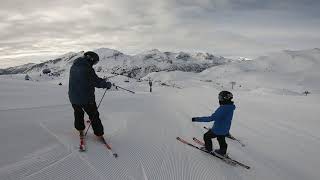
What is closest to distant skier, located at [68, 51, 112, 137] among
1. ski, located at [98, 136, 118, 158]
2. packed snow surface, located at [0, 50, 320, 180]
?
ski, located at [98, 136, 118, 158]

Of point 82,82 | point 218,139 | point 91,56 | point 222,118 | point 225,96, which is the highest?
point 91,56

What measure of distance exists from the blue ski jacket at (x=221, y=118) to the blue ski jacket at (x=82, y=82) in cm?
273

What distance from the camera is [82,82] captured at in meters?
8.57

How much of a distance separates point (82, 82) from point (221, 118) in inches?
139

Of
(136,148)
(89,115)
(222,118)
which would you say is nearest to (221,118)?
(222,118)

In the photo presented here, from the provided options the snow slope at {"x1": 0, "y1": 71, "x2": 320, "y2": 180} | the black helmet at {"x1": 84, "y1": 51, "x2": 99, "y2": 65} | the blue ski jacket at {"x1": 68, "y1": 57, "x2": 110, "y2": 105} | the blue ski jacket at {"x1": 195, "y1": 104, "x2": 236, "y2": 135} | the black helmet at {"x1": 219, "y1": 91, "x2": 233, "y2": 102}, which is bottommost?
the snow slope at {"x1": 0, "y1": 71, "x2": 320, "y2": 180}

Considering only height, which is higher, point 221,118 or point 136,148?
point 221,118

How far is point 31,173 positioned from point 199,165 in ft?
12.8

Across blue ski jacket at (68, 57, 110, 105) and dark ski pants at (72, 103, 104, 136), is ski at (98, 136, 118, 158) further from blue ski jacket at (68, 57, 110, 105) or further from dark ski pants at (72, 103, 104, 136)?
blue ski jacket at (68, 57, 110, 105)

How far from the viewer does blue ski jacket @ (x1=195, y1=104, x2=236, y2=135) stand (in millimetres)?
9242

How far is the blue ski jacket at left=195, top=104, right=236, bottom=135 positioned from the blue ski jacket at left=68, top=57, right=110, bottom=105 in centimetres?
273

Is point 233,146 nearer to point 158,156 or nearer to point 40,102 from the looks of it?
point 158,156

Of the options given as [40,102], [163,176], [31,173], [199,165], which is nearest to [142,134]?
[199,165]

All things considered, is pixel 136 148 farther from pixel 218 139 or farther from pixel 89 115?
pixel 218 139
